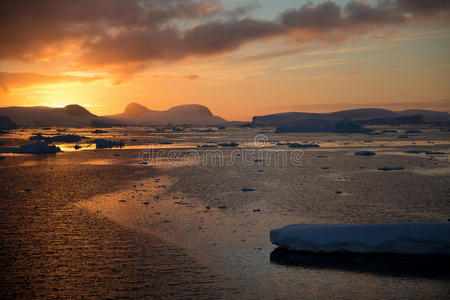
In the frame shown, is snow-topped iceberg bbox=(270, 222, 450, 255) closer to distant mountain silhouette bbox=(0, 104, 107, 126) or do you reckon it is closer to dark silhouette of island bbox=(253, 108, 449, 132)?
dark silhouette of island bbox=(253, 108, 449, 132)

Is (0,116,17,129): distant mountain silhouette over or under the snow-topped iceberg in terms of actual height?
over

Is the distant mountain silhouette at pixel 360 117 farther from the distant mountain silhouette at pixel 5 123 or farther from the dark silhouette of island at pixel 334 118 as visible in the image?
the distant mountain silhouette at pixel 5 123

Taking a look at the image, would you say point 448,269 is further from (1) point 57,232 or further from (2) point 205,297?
(1) point 57,232

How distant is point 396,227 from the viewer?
752 centimetres

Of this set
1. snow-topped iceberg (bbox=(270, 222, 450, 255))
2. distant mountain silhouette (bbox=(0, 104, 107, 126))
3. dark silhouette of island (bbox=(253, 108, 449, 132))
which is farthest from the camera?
distant mountain silhouette (bbox=(0, 104, 107, 126))

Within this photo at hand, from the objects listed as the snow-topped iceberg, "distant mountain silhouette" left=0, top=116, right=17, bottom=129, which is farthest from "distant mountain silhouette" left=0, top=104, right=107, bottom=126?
the snow-topped iceberg

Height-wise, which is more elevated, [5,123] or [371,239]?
[5,123]

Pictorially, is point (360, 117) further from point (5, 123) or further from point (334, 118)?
point (5, 123)

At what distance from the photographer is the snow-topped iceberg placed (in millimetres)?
7172

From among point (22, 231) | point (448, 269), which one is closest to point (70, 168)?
point (22, 231)

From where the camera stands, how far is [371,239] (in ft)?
24.0

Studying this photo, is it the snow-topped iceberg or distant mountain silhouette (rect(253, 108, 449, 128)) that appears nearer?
the snow-topped iceberg

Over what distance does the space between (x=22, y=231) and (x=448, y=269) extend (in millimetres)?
8569

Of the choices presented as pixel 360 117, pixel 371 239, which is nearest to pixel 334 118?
pixel 360 117
